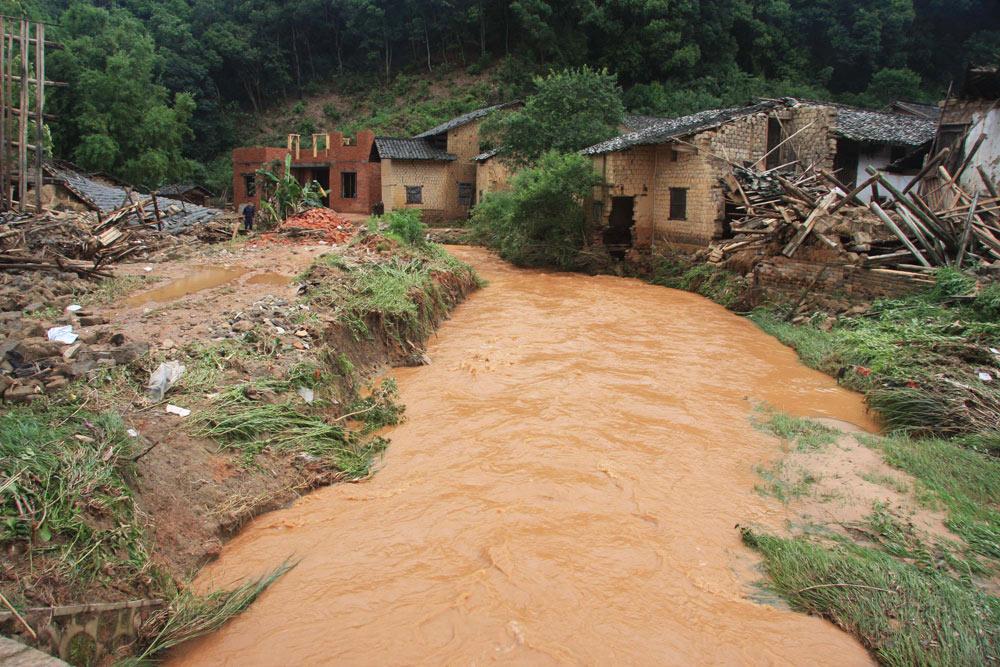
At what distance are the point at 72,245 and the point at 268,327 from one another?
622 centimetres

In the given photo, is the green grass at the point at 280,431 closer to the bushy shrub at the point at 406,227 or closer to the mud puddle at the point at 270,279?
the mud puddle at the point at 270,279

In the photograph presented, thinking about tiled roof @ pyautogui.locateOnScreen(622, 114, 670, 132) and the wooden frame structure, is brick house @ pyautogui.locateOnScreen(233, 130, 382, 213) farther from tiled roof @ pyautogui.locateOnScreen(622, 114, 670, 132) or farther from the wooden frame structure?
the wooden frame structure

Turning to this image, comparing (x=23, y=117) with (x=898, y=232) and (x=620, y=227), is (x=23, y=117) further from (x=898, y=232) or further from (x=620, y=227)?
(x=898, y=232)

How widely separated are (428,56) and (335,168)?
17331mm

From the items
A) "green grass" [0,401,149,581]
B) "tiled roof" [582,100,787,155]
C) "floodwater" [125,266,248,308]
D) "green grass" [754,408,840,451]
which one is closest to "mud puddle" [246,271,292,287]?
"floodwater" [125,266,248,308]

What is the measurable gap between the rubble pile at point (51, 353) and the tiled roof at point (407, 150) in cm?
2343

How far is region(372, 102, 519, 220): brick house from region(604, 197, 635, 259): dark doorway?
11.8 meters

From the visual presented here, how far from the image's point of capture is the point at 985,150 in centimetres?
1500

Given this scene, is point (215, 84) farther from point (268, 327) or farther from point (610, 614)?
point (610, 614)

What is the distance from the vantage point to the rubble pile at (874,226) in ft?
37.1

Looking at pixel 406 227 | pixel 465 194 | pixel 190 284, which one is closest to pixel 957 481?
pixel 190 284

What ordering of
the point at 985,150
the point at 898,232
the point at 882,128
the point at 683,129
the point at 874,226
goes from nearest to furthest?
the point at 898,232 → the point at 874,226 → the point at 985,150 → the point at 683,129 → the point at 882,128

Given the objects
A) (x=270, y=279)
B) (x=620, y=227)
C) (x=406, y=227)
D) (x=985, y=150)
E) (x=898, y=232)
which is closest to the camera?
(x=270, y=279)

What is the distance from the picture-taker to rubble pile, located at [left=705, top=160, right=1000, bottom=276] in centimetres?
1130
